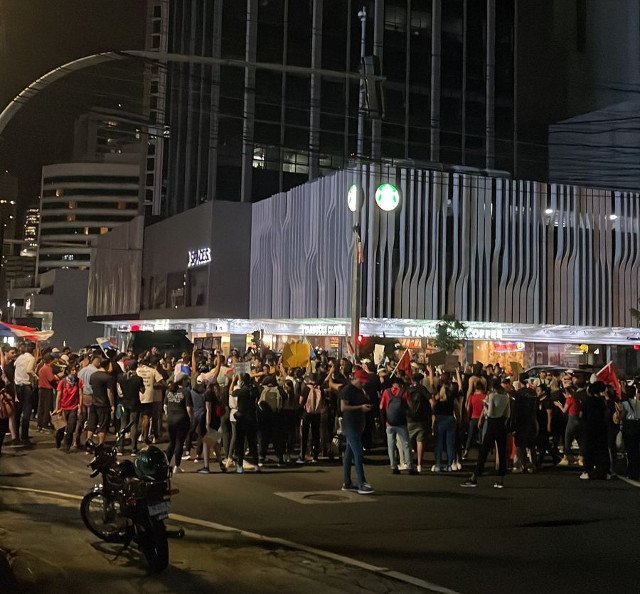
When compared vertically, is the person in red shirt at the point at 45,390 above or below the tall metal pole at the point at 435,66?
below

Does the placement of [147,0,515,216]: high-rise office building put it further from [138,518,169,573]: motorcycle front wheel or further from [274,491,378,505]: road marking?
[138,518,169,573]: motorcycle front wheel

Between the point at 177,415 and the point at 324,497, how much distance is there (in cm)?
307

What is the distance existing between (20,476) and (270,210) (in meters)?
29.4

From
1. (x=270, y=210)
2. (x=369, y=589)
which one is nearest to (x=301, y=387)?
(x=369, y=589)

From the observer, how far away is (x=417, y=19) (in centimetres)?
5541

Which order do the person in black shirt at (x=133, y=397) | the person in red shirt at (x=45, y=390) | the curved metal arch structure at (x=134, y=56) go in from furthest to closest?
the person in red shirt at (x=45, y=390), the person in black shirt at (x=133, y=397), the curved metal arch structure at (x=134, y=56)

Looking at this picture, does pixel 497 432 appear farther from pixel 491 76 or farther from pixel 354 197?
pixel 491 76

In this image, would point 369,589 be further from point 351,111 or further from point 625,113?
point 351,111

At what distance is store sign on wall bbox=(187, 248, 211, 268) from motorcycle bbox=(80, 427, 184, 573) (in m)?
34.7

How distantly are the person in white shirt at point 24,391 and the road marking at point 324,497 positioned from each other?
8078 mm

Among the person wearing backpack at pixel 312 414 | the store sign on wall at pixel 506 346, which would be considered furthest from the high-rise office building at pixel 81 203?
the person wearing backpack at pixel 312 414

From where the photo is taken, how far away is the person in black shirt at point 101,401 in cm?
1512

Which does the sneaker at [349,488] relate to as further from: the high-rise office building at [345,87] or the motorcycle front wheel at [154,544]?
the high-rise office building at [345,87]

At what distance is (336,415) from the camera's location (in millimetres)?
16016
